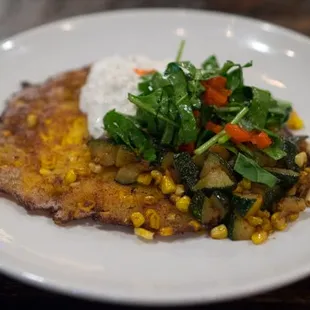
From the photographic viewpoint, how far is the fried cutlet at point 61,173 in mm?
2867

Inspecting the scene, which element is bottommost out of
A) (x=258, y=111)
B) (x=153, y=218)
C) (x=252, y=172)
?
(x=153, y=218)

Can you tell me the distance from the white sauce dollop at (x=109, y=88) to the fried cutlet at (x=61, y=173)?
0.10m

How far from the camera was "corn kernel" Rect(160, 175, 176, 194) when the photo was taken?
2939 mm

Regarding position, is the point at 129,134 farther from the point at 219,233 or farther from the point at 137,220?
the point at 219,233

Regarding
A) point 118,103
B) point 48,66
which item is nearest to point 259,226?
point 118,103

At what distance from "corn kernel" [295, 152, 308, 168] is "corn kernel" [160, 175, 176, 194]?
0.77m

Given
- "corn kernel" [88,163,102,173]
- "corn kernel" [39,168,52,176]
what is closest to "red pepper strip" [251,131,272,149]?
"corn kernel" [88,163,102,173]

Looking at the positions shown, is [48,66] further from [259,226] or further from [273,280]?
[273,280]

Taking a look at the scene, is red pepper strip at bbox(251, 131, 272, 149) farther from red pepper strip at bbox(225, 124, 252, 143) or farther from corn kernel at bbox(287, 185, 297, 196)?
corn kernel at bbox(287, 185, 297, 196)

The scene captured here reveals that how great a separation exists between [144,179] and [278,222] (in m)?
0.80

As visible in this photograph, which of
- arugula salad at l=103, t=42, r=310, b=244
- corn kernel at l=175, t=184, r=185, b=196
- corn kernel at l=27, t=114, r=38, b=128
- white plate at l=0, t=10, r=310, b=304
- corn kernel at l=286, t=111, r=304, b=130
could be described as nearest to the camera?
white plate at l=0, t=10, r=310, b=304

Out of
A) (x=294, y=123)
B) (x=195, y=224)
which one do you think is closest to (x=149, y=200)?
(x=195, y=224)

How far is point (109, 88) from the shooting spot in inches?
138

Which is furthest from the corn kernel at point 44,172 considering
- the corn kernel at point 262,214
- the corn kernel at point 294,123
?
the corn kernel at point 294,123
